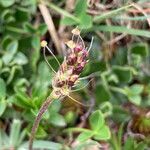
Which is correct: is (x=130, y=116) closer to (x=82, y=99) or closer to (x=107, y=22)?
(x=82, y=99)

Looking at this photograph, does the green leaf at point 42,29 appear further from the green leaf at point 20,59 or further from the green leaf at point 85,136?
the green leaf at point 85,136

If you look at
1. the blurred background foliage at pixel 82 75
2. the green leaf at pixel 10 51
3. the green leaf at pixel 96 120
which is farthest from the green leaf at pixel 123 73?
the green leaf at pixel 10 51

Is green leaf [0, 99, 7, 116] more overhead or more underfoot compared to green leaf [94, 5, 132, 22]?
more underfoot

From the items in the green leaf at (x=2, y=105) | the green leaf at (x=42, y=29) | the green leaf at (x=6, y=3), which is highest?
the green leaf at (x=6, y=3)

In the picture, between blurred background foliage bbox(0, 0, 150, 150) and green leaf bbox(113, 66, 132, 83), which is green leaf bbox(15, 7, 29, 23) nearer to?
blurred background foliage bbox(0, 0, 150, 150)

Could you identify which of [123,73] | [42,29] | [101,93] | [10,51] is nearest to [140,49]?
[123,73]

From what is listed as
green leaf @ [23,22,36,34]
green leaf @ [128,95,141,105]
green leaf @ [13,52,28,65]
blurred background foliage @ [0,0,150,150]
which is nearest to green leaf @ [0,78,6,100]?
blurred background foliage @ [0,0,150,150]

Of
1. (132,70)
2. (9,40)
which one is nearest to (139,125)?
(132,70)

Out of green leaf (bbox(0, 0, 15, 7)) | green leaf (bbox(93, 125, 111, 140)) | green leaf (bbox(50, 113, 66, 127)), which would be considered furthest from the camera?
green leaf (bbox(0, 0, 15, 7))
